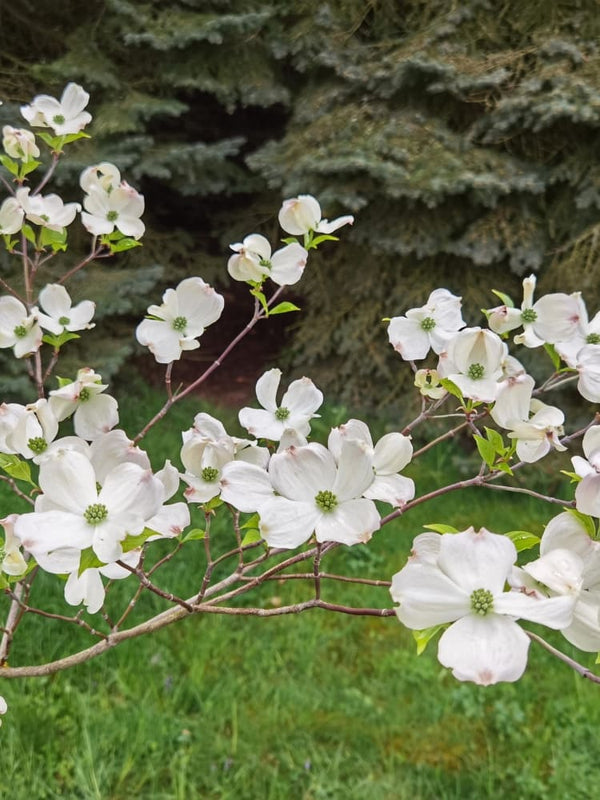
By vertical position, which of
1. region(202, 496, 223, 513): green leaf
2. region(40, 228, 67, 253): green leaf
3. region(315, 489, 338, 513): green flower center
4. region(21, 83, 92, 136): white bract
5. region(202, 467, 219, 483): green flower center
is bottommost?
region(202, 496, 223, 513): green leaf

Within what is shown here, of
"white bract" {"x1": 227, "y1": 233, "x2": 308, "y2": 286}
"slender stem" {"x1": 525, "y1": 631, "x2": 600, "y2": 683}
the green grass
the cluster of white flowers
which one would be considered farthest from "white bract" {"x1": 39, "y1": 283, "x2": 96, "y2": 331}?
the green grass

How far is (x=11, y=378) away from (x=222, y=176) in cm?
104

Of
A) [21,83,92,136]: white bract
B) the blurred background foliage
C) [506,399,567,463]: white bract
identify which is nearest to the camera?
[506,399,567,463]: white bract

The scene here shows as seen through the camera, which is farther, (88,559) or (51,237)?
(51,237)

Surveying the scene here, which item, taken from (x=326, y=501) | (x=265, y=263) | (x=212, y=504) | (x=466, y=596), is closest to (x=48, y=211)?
(x=265, y=263)

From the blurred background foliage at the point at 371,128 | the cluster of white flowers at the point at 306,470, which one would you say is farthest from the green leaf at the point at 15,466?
the blurred background foliage at the point at 371,128

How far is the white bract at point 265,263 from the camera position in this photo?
62cm

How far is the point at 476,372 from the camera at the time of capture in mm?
511

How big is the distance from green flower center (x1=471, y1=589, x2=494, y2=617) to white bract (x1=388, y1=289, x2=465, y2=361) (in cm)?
28

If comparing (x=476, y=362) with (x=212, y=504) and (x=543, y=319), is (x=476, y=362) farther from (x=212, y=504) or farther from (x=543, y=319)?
(x=212, y=504)

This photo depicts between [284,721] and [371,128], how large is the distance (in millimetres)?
1704

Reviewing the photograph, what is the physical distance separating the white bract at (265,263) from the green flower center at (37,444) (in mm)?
222

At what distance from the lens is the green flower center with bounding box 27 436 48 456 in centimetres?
49

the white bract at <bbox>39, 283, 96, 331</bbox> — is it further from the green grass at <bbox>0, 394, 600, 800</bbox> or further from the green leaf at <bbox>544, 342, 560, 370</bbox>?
the green grass at <bbox>0, 394, 600, 800</bbox>
